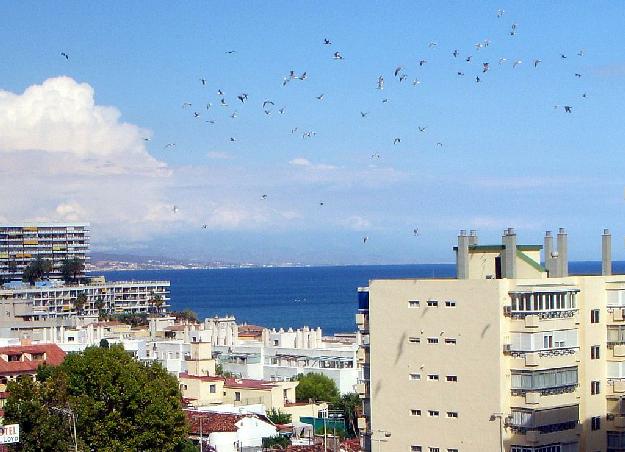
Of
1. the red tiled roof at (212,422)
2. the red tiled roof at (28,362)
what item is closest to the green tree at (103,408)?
the red tiled roof at (212,422)

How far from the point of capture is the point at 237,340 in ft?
315

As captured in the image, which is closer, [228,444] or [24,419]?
[24,419]

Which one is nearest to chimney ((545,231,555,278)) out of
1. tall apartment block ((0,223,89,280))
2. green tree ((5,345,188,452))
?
green tree ((5,345,188,452))

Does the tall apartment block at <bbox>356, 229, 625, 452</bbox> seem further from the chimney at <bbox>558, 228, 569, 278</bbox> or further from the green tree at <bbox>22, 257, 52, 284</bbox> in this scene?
the green tree at <bbox>22, 257, 52, 284</bbox>

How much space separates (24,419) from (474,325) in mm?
15436

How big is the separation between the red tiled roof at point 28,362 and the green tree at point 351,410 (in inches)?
601

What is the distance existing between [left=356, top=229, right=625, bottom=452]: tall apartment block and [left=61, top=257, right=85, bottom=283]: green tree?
119559 millimetres

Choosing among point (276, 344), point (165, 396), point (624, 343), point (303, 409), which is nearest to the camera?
point (624, 343)

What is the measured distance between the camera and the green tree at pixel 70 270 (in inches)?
6309

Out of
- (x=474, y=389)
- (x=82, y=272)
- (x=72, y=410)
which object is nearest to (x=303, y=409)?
(x=72, y=410)

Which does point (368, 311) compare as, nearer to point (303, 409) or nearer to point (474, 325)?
point (474, 325)

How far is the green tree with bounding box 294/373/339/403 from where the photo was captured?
7119 centimetres

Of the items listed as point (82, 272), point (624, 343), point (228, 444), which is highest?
point (82, 272)

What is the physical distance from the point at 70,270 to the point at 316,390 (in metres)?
93.5
